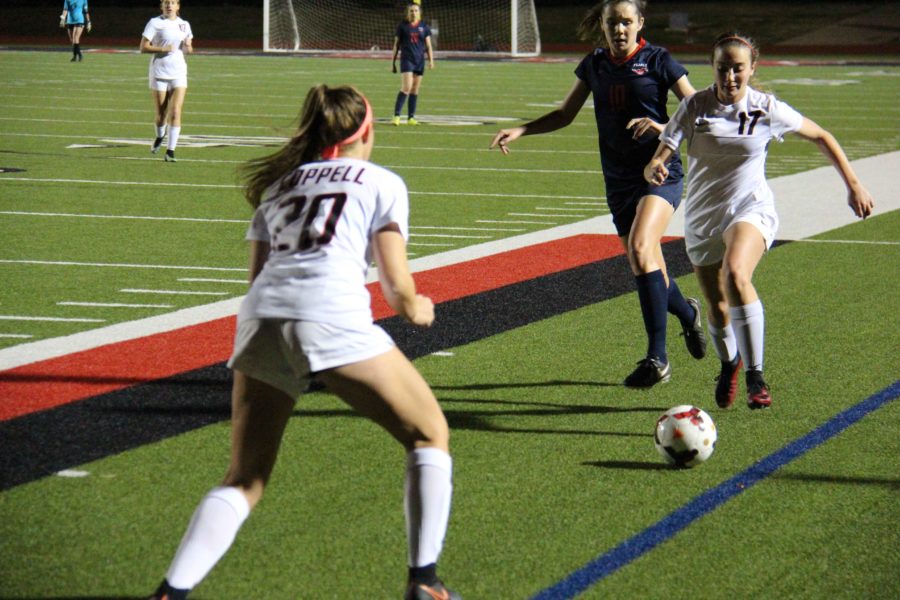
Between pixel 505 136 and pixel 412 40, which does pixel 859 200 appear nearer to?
pixel 505 136

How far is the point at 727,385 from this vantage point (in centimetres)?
711

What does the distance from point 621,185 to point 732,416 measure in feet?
5.34

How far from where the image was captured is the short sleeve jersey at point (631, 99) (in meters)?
7.87

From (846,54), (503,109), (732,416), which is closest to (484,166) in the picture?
(503,109)

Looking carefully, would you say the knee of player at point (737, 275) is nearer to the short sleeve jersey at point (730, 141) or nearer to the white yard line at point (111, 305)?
the short sleeve jersey at point (730, 141)

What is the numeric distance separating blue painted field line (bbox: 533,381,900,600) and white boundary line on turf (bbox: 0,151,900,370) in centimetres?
408

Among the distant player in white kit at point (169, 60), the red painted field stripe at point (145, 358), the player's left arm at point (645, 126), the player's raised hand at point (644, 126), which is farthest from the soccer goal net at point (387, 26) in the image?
the player's raised hand at point (644, 126)

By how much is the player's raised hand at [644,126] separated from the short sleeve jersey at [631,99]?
17 centimetres

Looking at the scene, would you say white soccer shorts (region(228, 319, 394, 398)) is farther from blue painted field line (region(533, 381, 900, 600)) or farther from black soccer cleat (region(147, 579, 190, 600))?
blue painted field line (region(533, 381, 900, 600))

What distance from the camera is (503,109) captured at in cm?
2795

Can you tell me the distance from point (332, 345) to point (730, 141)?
354cm

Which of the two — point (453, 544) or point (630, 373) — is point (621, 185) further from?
point (453, 544)

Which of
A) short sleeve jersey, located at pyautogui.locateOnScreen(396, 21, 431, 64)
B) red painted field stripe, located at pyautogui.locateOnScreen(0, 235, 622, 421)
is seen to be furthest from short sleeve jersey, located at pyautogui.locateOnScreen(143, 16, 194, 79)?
red painted field stripe, located at pyautogui.locateOnScreen(0, 235, 622, 421)

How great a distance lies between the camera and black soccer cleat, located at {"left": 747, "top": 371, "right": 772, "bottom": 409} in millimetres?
6910
